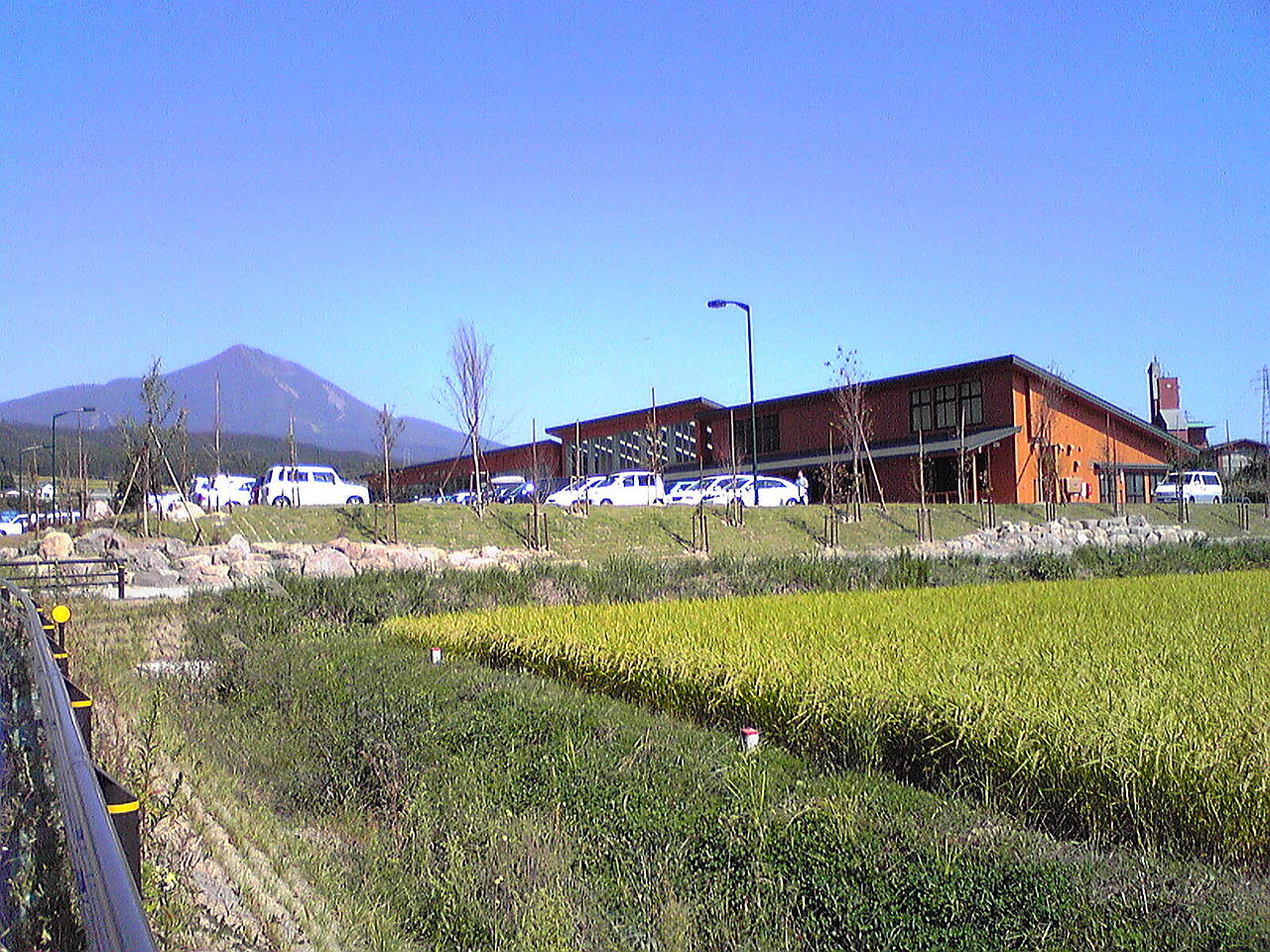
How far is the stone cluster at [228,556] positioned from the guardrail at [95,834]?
16423mm

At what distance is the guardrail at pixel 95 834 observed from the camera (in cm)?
177

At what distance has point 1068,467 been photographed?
4100 cm

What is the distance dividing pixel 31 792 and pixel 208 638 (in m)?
8.32

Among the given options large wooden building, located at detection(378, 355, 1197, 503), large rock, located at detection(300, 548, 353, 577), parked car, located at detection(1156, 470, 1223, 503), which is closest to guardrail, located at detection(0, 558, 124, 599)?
large rock, located at detection(300, 548, 353, 577)

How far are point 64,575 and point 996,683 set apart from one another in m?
14.9

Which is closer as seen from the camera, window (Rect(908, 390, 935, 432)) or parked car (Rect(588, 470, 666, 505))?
parked car (Rect(588, 470, 666, 505))

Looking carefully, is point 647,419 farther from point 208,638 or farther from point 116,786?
point 116,786

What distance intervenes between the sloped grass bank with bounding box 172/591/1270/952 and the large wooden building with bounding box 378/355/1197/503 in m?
25.8

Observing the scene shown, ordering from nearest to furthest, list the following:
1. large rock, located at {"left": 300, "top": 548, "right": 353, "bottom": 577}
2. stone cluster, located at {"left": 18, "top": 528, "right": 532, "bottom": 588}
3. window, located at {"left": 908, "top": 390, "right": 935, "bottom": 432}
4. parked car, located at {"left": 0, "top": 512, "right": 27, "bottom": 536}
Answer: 1. stone cluster, located at {"left": 18, "top": 528, "right": 532, "bottom": 588}
2. large rock, located at {"left": 300, "top": 548, "right": 353, "bottom": 577}
3. parked car, located at {"left": 0, "top": 512, "right": 27, "bottom": 536}
4. window, located at {"left": 908, "top": 390, "right": 935, "bottom": 432}

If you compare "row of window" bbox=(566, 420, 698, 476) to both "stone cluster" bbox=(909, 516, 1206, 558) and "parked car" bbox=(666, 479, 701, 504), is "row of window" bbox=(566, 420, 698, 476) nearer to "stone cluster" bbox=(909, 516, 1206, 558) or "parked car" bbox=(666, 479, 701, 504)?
"parked car" bbox=(666, 479, 701, 504)

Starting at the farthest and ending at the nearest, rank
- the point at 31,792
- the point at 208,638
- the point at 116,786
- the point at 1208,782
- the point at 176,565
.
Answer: the point at 176,565 < the point at 208,638 < the point at 1208,782 < the point at 31,792 < the point at 116,786

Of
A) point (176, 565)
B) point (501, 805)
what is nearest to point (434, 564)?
point (176, 565)

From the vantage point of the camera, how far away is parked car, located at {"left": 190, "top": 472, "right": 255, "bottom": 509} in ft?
110

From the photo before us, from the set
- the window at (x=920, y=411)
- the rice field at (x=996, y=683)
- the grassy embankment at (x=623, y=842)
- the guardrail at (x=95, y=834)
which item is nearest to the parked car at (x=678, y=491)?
the window at (x=920, y=411)
